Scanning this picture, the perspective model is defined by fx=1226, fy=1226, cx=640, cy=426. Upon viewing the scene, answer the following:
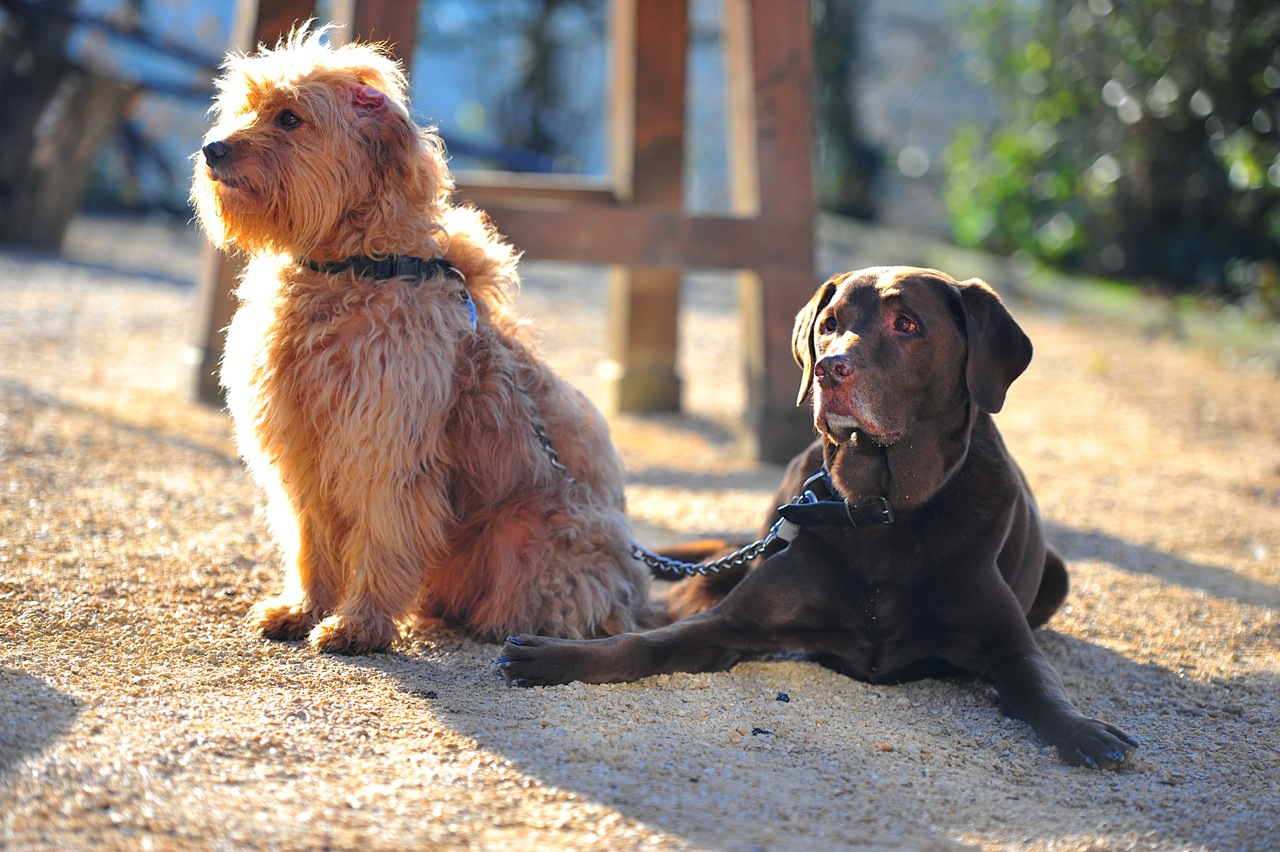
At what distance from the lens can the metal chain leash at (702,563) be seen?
3.83 meters

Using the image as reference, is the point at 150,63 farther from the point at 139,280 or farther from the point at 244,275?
the point at 244,275

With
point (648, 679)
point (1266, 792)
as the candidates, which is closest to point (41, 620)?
point (648, 679)

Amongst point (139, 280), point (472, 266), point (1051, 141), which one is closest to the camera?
point (472, 266)

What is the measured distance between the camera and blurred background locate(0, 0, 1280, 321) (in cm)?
1154

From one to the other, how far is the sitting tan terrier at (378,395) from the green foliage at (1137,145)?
8786 mm

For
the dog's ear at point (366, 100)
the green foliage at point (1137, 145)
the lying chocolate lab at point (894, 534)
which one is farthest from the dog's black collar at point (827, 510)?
the green foliage at point (1137, 145)

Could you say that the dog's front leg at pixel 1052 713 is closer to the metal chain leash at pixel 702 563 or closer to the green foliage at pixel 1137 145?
the metal chain leash at pixel 702 563

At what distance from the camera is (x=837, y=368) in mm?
3369

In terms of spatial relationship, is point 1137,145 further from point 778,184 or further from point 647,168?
point 778,184

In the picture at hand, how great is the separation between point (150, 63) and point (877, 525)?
15.6 metres

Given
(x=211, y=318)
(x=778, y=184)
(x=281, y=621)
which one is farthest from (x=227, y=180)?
(x=778, y=184)

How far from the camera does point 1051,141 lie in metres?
13.5

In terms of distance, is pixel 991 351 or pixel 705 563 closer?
pixel 991 351

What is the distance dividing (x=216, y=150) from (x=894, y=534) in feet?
7.48
